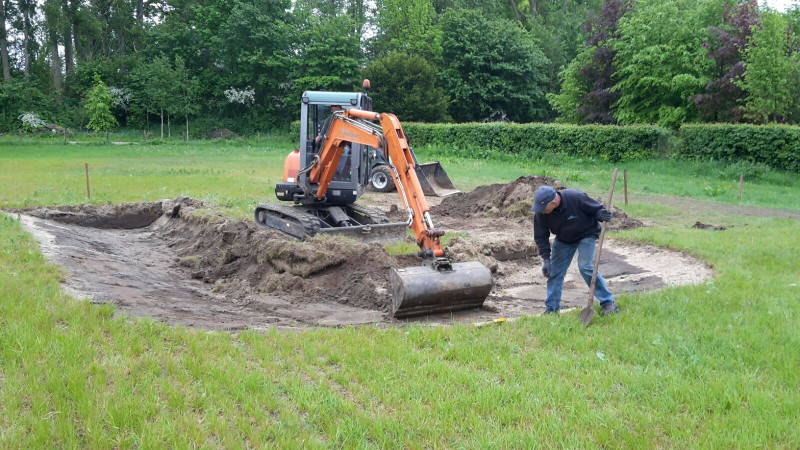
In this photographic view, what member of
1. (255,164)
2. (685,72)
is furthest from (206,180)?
(685,72)

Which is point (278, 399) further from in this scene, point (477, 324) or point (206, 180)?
point (206, 180)

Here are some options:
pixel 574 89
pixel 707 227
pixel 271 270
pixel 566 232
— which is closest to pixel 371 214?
pixel 271 270

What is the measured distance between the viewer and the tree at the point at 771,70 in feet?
90.2

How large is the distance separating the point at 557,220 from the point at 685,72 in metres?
31.3

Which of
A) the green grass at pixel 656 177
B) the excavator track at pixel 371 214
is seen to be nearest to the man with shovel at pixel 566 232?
the excavator track at pixel 371 214

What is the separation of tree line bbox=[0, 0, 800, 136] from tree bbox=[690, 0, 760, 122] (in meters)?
0.58

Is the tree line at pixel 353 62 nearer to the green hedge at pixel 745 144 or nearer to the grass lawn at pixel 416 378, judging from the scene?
the green hedge at pixel 745 144

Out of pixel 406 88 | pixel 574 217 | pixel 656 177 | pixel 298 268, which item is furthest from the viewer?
pixel 406 88

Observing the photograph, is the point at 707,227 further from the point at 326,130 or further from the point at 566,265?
the point at 326,130

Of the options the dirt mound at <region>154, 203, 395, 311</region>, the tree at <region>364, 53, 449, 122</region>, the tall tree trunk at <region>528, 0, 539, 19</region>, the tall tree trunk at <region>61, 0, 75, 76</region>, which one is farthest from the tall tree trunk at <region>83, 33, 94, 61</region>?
the dirt mound at <region>154, 203, 395, 311</region>

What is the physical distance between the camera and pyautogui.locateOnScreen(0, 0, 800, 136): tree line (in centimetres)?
3597

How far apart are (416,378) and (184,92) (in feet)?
156

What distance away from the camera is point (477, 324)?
7176mm

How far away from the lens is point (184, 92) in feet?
160
